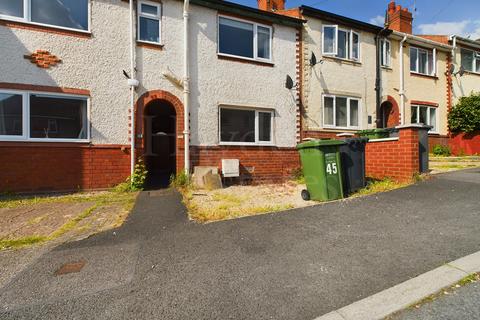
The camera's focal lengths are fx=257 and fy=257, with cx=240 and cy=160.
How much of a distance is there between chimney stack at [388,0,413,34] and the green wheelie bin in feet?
37.9

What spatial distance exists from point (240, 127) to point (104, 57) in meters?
4.53

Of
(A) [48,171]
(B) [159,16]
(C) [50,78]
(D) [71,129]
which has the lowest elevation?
(A) [48,171]

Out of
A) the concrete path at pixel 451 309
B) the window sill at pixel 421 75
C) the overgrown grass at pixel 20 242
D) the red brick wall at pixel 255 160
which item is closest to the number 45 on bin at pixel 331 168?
the concrete path at pixel 451 309

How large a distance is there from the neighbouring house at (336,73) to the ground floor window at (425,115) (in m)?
2.92

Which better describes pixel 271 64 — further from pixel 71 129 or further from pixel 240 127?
pixel 71 129

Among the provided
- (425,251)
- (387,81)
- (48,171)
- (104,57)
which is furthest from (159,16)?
(387,81)

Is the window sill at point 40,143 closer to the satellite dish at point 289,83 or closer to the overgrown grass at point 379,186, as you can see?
the satellite dish at point 289,83

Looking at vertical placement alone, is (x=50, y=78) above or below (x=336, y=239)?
above

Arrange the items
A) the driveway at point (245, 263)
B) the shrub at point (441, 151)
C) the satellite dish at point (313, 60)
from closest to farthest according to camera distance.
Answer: the driveway at point (245, 263) < the satellite dish at point (313, 60) < the shrub at point (441, 151)

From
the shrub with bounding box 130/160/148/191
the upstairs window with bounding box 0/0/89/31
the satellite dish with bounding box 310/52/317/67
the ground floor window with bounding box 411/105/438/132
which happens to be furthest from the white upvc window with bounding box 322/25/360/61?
the upstairs window with bounding box 0/0/89/31

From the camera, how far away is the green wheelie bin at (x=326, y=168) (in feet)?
16.9

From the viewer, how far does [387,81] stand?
11.6m

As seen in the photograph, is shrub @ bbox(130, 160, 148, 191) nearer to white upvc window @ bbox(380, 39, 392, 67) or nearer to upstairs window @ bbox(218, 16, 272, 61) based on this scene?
upstairs window @ bbox(218, 16, 272, 61)

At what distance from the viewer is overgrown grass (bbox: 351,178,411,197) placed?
18.4 ft
